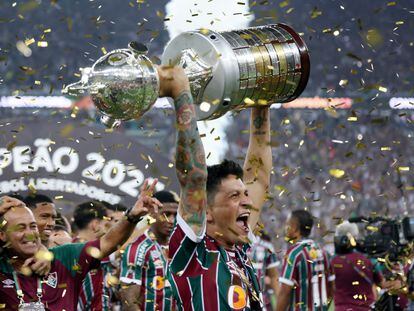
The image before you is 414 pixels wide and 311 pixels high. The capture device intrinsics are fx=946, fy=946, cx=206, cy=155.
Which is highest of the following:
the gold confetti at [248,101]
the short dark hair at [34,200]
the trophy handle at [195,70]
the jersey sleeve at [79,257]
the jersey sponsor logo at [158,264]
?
the trophy handle at [195,70]

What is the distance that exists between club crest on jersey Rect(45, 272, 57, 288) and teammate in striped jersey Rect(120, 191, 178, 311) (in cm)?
200

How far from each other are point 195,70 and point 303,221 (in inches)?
188

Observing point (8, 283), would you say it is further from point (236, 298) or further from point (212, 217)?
point (236, 298)

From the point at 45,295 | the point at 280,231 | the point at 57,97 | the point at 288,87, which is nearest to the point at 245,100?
the point at 288,87

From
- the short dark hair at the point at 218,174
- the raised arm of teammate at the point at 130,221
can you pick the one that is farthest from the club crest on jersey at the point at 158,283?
the short dark hair at the point at 218,174

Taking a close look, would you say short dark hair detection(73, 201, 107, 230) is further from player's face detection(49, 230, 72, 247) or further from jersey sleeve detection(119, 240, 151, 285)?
jersey sleeve detection(119, 240, 151, 285)

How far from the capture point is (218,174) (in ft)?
14.2

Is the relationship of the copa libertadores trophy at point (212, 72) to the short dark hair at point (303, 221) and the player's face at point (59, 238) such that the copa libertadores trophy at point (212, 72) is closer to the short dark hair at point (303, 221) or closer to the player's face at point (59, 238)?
the player's face at point (59, 238)

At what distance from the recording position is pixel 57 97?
16656 millimetres

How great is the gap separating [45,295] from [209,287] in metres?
1.22

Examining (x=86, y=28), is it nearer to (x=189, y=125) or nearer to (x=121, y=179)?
(x=121, y=179)

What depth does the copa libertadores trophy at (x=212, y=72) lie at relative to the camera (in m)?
3.36

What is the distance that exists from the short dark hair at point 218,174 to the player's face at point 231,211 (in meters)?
0.02

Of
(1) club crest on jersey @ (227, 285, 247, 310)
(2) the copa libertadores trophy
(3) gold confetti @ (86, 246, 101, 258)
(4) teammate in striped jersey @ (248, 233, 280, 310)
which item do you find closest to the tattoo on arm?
(2) the copa libertadores trophy
